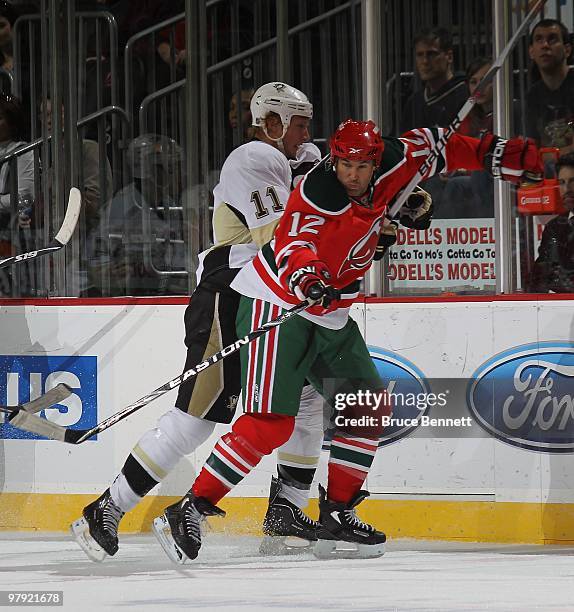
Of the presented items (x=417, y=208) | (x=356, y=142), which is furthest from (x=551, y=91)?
(x=356, y=142)

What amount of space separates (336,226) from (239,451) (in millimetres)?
676

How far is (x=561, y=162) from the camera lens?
471cm

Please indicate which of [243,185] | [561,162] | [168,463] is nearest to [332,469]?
[168,463]

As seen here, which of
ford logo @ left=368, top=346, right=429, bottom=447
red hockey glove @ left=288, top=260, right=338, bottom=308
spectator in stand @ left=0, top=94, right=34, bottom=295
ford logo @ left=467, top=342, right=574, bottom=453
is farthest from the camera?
spectator in stand @ left=0, top=94, right=34, bottom=295

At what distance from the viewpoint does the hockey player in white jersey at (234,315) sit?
14.6 feet

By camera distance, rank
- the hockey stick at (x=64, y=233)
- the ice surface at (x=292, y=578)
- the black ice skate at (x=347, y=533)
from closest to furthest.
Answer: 1. the ice surface at (x=292, y=578)
2. the black ice skate at (x=347, y=533)
3. the hockey stick at (x=64, y=233)

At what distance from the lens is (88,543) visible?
14.3 feet

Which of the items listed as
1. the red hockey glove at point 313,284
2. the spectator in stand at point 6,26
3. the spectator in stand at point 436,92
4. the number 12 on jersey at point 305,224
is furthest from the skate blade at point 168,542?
the spectator in stand at point 6,26

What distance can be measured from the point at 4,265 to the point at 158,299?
50 centimetres

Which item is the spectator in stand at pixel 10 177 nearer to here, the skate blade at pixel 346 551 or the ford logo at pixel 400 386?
the ford logo at pixel 400 386

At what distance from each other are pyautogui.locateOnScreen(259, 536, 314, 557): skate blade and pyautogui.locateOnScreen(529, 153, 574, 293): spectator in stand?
1.04 meters

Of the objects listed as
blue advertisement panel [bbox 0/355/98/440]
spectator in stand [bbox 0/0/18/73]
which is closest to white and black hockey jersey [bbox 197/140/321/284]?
blue advertisement panel [bbox 0/355/98/440]

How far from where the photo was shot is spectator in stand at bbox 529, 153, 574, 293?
469 centimetres

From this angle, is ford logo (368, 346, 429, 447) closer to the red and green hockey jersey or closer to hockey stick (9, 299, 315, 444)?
the red and green hockey jersey
